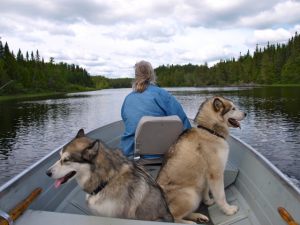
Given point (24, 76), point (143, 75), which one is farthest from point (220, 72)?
point (143, 75)

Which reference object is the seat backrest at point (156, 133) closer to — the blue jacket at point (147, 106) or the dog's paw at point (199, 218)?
the blue jacket at point (147, 106)

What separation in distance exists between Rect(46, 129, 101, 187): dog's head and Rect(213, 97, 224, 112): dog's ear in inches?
83.1

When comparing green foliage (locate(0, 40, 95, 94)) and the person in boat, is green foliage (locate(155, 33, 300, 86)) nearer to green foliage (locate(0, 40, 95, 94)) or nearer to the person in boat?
green foliage (locate(0, 40, 95, 94))

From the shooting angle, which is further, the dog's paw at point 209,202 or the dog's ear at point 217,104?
the dog's paw at point 209,202

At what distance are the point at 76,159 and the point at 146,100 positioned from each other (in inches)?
93.2

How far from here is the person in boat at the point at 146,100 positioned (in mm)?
5805

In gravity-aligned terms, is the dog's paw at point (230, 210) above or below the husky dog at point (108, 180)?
below

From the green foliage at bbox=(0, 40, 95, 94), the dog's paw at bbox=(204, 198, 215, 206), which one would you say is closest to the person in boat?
the dog's paw at bbox=(204, 198, 215, 206)

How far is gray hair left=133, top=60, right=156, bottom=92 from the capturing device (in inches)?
228

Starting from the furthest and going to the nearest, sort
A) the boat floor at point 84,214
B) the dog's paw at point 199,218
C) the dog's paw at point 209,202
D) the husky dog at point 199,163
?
the dog's paw at point 209,202 < the dog's paw at point 199,218 < the husky dog at point 199,163 < the boat floor at point 84,214

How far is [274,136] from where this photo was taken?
21453mm

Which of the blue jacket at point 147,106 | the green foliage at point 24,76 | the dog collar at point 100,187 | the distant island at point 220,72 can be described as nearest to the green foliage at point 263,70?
the distant island at point 220,72

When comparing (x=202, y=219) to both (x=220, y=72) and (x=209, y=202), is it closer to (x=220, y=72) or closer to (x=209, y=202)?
(x=209, y=202)

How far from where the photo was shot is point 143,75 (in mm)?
5852
